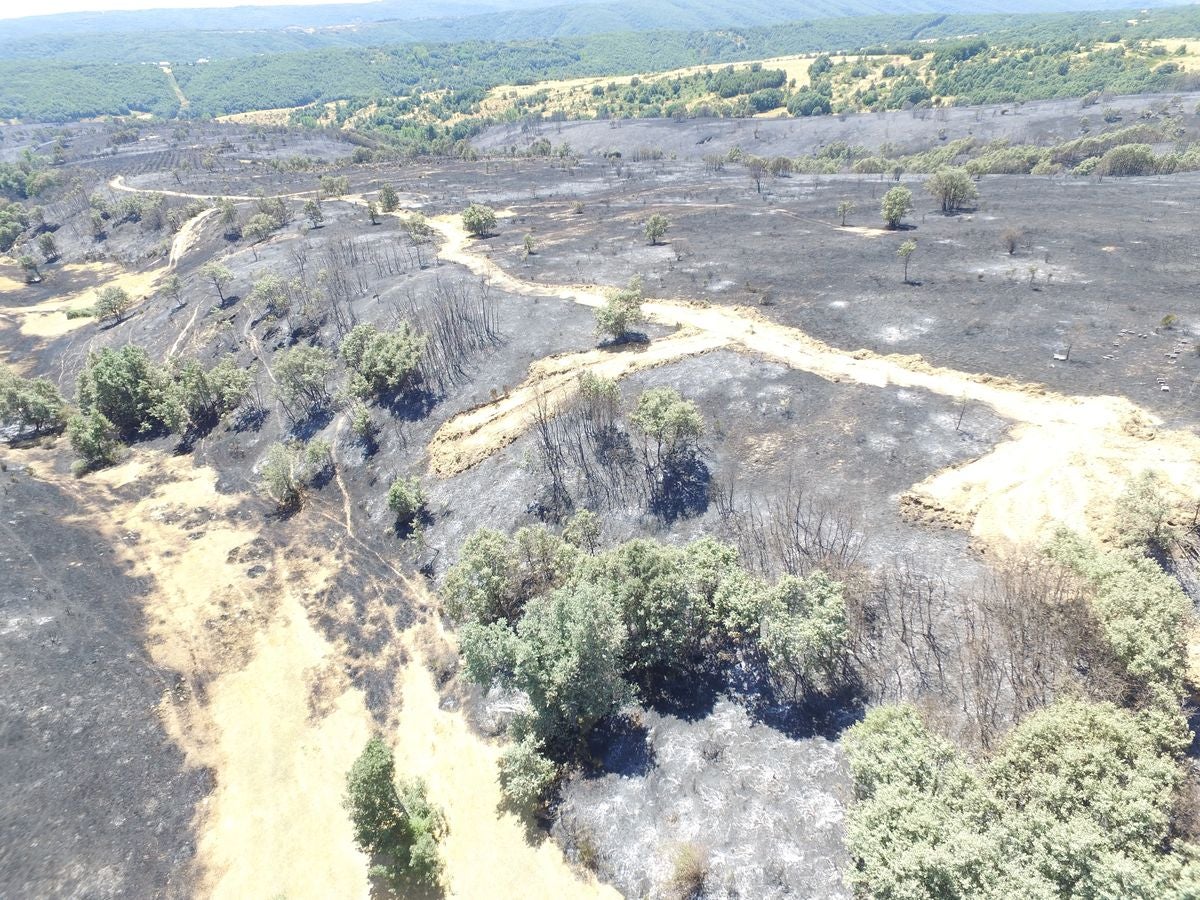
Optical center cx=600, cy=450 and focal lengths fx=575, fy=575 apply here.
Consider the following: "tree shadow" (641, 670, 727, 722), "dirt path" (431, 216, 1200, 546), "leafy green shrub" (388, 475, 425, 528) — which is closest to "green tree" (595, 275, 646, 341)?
"dirt path" (431, 216, 1200, 546)

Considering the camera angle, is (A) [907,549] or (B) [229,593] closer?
(A) [907,549]

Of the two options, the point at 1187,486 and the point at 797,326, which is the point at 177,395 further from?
the point at 1187,486

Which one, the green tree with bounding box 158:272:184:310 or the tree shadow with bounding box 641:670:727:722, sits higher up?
the green tree with bounding box 158:272:184:310

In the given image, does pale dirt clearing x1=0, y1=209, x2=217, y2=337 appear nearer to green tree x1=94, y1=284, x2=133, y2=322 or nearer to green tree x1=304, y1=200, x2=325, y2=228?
green tree x1=94, y1=284, x2=133, y2=322

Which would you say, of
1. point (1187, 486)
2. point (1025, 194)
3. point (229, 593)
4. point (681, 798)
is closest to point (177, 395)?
point (229, 593)

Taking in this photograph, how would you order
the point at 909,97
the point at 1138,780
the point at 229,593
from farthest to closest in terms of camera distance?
the point at 909,97
the point at 229,593
the point at 1138,780

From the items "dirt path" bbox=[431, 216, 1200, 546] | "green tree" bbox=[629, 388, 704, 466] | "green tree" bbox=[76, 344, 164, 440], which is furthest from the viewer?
"green tree" bbox=[76, 344, 164, 440]
